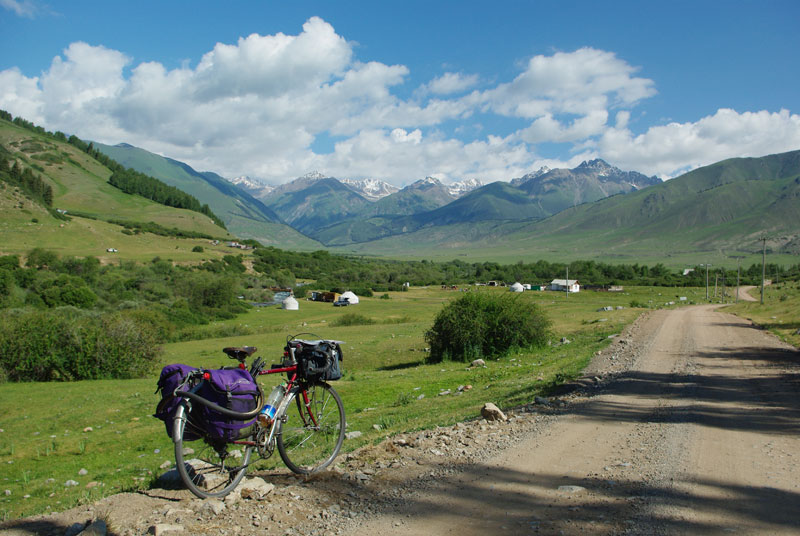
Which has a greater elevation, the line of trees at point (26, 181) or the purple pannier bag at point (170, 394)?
the line of trees at point (26, 181)

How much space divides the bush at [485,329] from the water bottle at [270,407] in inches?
864

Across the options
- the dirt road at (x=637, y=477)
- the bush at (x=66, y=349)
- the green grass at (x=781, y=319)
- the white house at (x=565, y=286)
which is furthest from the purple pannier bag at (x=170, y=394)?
the white house at (x=565, y=286)

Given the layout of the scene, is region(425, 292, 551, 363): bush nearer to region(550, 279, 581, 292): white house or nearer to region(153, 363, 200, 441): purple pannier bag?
region(153, 363, 200, 441): purple pannier bag

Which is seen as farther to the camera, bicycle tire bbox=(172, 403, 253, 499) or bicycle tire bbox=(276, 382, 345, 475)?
bicycle tire bbox=(276, 382, 345, 475)

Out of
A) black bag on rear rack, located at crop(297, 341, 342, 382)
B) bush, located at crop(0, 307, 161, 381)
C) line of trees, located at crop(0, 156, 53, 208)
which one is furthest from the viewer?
line of trees, located at crop(0, 156, 53, 208)

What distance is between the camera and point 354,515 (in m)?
5.23

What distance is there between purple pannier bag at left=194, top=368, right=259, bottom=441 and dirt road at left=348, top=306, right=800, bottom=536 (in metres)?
1.83

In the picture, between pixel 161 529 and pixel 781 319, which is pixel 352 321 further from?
pixel 161 529

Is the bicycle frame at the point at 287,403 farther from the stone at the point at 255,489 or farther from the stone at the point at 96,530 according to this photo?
the stone at the point at 96,530

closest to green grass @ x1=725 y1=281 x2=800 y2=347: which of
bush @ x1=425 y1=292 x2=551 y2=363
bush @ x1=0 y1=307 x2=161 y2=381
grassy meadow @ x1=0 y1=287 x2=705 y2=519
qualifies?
grassy meadow @ x1=0 y1=287 x2=705 y2=519

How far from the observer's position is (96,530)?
4.64 meters

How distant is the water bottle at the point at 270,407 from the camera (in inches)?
241

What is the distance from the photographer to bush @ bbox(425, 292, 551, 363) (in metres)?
28.2

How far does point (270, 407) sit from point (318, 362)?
787 millimetres
